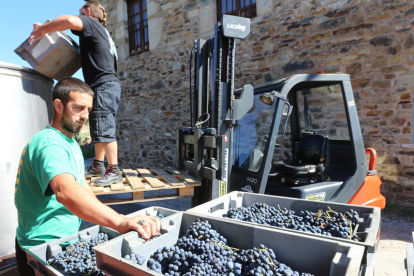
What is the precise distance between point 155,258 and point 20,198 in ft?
3.01

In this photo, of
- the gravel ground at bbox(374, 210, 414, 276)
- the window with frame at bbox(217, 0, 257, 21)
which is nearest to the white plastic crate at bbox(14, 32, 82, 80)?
the gravel ground at bbox(374, 210, 414, 276)

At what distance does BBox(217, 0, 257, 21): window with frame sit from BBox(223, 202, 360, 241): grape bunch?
5509 mm

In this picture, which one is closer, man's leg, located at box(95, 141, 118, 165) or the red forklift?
the red forklift

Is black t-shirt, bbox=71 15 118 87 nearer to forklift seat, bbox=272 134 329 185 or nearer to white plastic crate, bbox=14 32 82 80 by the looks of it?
white plastic crate, bbox=14 32 82 80

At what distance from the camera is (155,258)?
1.21 metres

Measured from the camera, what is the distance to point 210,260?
1136mm

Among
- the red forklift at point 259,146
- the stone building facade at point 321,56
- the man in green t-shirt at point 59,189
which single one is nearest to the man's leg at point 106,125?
the red forklift at point 259,146

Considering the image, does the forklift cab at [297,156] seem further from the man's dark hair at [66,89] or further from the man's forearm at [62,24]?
the man's forearm at [62,24]

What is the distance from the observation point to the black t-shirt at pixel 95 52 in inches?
107

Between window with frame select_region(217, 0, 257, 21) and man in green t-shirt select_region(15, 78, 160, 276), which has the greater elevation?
window with frame select_region(217, 0, 257, 21)

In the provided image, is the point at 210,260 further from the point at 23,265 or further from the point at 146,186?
the point at 146,186

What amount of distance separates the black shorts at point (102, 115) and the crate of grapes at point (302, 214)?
153 cm

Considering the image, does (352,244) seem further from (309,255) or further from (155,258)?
(155,258)

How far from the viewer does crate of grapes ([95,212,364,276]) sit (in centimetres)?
102
